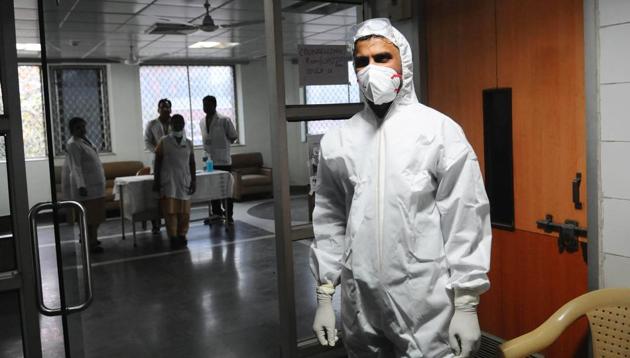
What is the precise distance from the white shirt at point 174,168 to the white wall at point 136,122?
44.6 inches

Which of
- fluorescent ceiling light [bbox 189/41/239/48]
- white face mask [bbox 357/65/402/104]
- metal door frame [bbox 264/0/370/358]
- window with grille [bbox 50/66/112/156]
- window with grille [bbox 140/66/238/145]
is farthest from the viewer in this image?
window with grille [bbox 140/66/238/145]

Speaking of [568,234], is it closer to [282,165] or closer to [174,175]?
[282,165]

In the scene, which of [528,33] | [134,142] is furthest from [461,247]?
[134,142]

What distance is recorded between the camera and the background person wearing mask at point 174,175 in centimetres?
567

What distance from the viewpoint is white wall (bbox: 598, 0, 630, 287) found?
202cm

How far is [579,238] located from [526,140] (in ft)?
1.59

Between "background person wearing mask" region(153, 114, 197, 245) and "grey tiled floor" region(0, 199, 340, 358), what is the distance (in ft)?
1.25

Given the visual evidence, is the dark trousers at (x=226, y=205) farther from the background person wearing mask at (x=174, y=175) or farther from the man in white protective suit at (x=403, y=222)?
the man in white protective suit at (x=403, y=222)

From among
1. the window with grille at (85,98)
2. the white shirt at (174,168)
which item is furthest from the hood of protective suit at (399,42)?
the window with grille at (85,98)

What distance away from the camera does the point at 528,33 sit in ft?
8.07

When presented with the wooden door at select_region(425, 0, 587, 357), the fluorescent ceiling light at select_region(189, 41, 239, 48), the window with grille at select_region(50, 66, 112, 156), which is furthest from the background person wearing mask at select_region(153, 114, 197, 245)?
the window with grille at select_region(50, 66, 112, 156)

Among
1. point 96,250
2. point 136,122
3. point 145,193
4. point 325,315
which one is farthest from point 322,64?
point 136,122

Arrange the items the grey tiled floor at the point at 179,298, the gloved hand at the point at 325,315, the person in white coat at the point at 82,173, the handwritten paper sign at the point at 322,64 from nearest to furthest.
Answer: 1. the gloved hand at the point at 325,315
2. the handwritten paper sign at the point at 322,64
3. the grey tiled floor at the point at 179,298
4. the person in white coat at the point at 82,173

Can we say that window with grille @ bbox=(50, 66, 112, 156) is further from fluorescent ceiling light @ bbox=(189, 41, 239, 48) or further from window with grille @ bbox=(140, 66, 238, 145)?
fluorescent ceiling light @ bbox=(189, 41, 239, 48)
